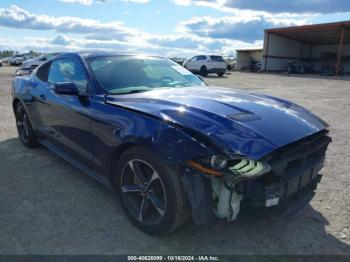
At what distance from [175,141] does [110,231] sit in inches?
43.3

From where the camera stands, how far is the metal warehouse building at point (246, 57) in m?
43.3

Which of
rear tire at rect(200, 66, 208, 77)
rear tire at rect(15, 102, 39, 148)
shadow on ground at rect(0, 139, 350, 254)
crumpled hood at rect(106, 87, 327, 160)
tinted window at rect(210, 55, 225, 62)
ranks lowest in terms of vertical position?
shadow on ground at rect(0, 139, 350, 254)

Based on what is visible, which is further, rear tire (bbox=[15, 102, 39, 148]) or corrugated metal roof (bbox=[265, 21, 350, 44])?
corrugated metal roof (bbox=[265, 21, 350, 44])

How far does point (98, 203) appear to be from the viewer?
324 cm

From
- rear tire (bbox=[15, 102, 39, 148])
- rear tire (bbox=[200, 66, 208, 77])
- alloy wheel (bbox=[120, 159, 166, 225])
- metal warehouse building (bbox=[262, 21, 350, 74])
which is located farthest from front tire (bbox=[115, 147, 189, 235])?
metal warehouse building (bbox=[262, 21, 350, 74])

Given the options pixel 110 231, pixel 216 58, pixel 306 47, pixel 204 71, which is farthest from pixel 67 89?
pixel 306 47

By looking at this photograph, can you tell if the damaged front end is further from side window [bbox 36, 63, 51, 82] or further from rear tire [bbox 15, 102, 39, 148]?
rear tire [bbox 15, 102, 39, 148]

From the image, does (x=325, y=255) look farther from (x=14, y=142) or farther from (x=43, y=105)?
(x=14, y=142)

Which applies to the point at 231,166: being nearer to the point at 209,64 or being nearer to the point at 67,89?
the point at 67,89

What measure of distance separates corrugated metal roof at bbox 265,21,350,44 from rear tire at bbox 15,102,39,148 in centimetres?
3239

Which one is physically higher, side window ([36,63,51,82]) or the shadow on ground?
side window ([36,63,51,82])

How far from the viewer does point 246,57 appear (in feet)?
145

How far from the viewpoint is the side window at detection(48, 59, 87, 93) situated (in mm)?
3433

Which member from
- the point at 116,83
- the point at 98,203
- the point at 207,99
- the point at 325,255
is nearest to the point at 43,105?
the point at 116,83
